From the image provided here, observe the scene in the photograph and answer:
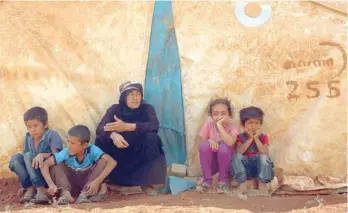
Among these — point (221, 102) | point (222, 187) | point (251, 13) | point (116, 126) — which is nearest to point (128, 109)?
point (116, 126)

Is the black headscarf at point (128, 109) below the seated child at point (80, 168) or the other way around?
the other way around

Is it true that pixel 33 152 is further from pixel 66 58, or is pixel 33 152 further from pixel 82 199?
pixel 66 58

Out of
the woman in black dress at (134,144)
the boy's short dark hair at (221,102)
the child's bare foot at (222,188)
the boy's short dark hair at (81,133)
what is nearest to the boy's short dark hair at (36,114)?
the boy's short dark hair at (81,133)

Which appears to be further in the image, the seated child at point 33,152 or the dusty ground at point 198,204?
the seated child at point 33,152

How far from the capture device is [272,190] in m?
5.13

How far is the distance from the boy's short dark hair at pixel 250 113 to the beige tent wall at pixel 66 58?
3.07ft

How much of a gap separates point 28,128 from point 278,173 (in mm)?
2066

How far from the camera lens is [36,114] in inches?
204

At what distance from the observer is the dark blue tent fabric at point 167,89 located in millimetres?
5605

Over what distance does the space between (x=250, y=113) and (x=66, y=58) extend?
165 cm

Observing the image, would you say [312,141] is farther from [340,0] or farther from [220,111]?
[340,0]

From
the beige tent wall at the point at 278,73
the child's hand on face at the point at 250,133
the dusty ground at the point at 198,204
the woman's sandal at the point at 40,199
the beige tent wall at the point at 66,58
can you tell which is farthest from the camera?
the beige tent wall at the point at 66,58

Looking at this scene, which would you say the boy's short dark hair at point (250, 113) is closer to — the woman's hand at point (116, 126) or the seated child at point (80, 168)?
the woman's hand at point (116, 126)

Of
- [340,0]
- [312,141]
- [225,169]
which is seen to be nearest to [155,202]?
[225,169]
